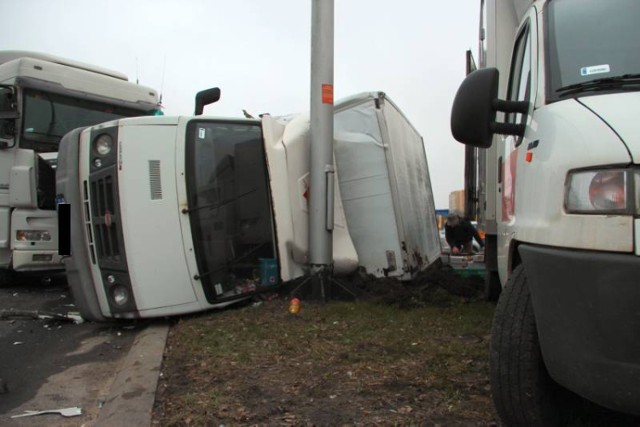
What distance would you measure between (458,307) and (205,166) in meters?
2.94

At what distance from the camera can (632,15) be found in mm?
2494

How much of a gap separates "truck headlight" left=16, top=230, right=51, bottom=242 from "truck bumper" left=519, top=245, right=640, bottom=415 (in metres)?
7.13

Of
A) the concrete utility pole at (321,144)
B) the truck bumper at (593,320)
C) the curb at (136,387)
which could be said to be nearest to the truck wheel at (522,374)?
the truck bumper at (593,320)

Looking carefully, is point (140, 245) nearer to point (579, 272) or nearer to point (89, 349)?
point (89, 349)

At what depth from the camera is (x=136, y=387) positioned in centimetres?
353

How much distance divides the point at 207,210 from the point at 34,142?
374 centimetres

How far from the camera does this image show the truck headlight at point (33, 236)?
7.38m

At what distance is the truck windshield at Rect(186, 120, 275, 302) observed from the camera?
5422 millimetres

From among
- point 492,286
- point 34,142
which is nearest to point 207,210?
point 492,286

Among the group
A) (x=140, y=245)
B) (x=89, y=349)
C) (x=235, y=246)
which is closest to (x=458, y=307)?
(x=235, y=246)

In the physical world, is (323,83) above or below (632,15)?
above

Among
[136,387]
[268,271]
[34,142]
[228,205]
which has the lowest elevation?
[136,387]

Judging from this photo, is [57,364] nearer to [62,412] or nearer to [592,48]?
[62,412]

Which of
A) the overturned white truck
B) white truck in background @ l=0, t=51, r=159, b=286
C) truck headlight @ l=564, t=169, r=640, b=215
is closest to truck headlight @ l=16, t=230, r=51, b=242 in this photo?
white truck in background @ l=0, t=51, r=159, b=286
